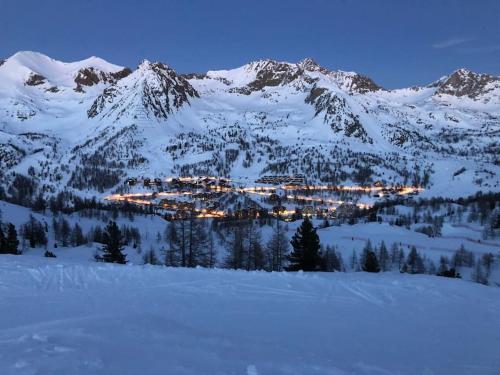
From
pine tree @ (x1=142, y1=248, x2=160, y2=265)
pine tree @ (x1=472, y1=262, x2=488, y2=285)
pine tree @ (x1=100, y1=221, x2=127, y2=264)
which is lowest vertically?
pine tree @ (x1=472, y1=262, x2=488, y2=285)

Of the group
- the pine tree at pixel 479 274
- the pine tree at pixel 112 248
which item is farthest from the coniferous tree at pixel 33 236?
the pine tree at pixel 479 274

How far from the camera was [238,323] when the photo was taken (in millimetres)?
13391

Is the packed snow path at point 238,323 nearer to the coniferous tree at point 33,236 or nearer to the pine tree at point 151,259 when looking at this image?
the pine tree at point 151,259

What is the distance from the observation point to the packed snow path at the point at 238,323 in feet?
32.5

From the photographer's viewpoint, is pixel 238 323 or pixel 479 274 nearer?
pixel 238 323

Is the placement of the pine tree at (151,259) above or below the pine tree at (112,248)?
below

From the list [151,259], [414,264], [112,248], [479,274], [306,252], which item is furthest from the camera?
[414,264]

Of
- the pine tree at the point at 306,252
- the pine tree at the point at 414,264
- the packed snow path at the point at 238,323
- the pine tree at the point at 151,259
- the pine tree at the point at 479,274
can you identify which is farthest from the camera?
the pine tree at the point at 414,264

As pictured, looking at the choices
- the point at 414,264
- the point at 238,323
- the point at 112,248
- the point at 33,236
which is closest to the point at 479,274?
the point at 414,264

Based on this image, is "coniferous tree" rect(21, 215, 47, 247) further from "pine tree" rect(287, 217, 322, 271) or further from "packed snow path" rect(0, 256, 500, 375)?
"packed snow path" rect(0, 256, 500, 375)

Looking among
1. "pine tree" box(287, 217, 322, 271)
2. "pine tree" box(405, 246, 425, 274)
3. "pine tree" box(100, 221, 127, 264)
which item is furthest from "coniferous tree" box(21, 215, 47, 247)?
"pine tree" box(405, 246, 425, 274)

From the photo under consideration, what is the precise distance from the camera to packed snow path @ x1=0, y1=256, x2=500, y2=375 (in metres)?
9.91

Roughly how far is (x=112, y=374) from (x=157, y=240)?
103 metres

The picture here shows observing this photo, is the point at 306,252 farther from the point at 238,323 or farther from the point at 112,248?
the point at 238,323
